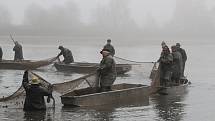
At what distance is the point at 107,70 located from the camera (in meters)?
18.3

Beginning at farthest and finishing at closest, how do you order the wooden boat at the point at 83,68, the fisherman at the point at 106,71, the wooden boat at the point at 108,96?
the wooden boat at the point at 83,68
the fisherman at the point at 106,71
the wooden boat at the point at 108,96

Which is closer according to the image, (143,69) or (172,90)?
(172,90)

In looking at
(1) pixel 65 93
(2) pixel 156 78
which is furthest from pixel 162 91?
(1) pixel 65 93

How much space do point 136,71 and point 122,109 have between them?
1257 centimetres

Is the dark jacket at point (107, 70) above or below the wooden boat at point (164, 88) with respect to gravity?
above

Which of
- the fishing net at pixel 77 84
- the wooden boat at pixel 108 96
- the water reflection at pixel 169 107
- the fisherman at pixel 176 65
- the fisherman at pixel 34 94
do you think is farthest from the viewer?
the fisherman at pixel 176 65

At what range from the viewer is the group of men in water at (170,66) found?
21531mm

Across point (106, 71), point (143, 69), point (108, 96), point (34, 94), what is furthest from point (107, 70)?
point (143, 69)

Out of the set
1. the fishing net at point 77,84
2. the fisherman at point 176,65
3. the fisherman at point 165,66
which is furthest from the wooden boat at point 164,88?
the fishing net at point 77,84

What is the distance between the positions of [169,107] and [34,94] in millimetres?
5194

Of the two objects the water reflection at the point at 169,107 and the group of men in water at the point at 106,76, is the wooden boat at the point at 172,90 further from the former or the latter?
the group of men in water at the point at 106,76

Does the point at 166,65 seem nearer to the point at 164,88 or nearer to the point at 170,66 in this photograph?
the point at 170,66

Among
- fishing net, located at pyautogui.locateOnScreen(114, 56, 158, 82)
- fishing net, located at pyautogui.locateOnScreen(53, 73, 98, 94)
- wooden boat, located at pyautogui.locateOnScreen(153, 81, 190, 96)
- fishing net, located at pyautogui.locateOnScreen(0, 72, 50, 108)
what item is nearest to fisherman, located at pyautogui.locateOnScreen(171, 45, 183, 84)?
wooden boat, located at pyautogui.locateOnScreen(153, 81, 190, 96)

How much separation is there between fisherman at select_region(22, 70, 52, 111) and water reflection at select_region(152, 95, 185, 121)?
3788mm
